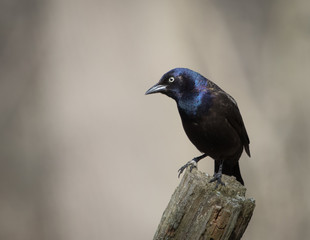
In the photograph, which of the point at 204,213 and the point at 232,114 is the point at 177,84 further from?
the point at 204,213

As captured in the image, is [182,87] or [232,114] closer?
[182,87]

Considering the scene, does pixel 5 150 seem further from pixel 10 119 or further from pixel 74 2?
pixel 74 2

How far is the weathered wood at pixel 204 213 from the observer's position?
351 centimetres

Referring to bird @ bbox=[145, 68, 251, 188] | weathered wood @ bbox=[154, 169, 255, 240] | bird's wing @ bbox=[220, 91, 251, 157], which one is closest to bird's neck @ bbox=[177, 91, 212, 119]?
bird @ bbox=[145, 68, 251, 188]

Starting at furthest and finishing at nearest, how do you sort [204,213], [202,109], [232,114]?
[232,114] < [202,109] < [204,213]

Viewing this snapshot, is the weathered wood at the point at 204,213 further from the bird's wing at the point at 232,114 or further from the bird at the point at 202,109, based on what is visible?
the bird's wing at the point at 232,114

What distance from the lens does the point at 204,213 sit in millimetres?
3576

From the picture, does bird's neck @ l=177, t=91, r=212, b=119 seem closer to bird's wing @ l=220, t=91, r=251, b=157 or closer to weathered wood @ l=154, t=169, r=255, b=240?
bird's wing @ l=220, t=91, r=251, b=157

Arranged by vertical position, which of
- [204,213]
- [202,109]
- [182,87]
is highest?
[182,87]

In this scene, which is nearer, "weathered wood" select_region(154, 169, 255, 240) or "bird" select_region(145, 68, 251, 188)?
"weathered wood" select_region(154, 169, 255, 240)

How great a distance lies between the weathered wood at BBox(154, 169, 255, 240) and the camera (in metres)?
3.51

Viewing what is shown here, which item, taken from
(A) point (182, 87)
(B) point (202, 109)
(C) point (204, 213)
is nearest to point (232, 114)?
(B) point (202, 109)

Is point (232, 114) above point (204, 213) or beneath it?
above

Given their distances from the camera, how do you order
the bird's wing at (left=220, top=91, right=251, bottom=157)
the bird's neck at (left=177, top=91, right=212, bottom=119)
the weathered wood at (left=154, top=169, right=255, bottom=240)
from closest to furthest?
the weathered wood at (left=154, top=169, right=255, bottom=240), the bird's neck at (left=177, top=91, right=212, bottom=119), the bird's wing at (left=220, top=91, right=251, bottom=157)
